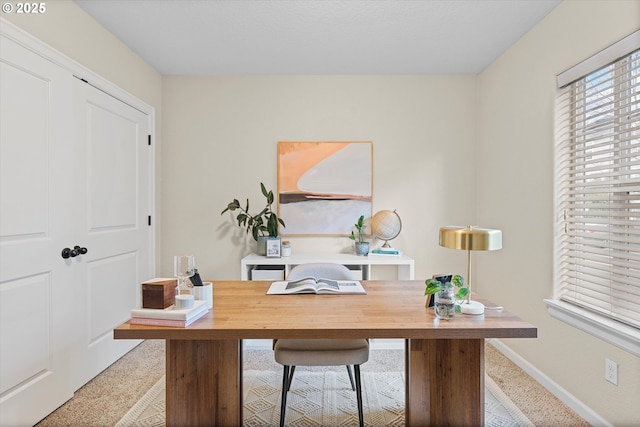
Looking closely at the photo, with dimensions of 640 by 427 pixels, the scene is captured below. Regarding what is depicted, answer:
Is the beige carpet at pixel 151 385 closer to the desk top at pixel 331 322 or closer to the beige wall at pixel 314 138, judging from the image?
the beige wall at pixel 314 138

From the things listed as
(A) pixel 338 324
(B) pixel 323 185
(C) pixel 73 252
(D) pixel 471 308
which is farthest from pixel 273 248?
(D) pixel 471 308

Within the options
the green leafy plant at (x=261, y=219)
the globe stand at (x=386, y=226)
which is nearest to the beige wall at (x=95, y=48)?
the green leafy plant at (x=261, y=219)

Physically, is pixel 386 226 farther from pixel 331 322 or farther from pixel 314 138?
pixel 331 322

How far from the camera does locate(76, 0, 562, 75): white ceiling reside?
7.52 ft

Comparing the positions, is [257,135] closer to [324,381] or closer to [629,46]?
[324,381]

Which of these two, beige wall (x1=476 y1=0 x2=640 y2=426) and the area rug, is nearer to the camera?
beige wall (x1=476 y1=0 x2=640 y2=426)

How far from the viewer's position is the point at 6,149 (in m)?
1.79

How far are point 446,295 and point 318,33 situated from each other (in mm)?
2141

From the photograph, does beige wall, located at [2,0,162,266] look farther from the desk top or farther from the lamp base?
the lamp base

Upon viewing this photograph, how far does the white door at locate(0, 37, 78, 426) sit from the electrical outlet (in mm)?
3091

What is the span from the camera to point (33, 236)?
1937mm

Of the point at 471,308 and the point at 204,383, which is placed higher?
the point at 471,308

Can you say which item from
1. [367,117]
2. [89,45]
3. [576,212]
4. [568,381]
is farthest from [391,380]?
[89,45]

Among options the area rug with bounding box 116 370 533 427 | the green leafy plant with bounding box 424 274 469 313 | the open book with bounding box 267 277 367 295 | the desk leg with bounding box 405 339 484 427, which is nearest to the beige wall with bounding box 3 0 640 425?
the area rug with bounding box 116 370 533 427
